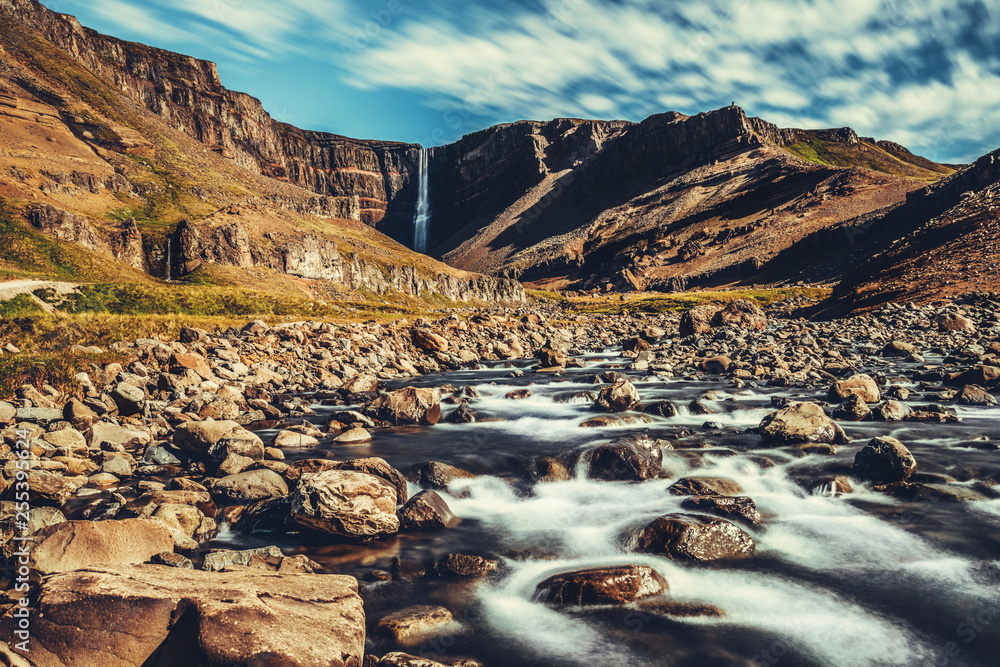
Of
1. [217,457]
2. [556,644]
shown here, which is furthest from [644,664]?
[217,457]

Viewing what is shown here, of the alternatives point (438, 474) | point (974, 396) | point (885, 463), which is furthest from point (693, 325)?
point (438, 474)

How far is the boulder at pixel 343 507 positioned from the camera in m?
9.77

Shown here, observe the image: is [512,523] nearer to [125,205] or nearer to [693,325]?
[693,325]

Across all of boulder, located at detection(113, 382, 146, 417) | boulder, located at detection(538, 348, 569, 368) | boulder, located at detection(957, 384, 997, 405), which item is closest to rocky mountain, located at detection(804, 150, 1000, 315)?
boulder, located at detection(957, 384, 997, 405)

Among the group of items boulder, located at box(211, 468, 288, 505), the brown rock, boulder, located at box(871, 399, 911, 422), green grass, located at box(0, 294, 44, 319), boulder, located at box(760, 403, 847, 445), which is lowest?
boulder, located at box(211, 468, 288, 505)

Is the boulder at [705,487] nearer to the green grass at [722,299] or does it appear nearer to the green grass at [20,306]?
the green grass at [20,306]

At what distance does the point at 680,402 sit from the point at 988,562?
12.2m

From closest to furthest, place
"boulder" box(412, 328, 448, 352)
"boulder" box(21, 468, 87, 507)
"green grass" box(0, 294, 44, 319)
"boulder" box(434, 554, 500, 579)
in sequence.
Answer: "boulder" box(434, 554, 500, 579), "boulder" box(21, 468, 87, 507), "green grass" box(0, 294, 44, 319), "boulder" box(412, 328, 448, 352)

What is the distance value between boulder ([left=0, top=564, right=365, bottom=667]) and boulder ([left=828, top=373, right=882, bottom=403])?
19852 mm

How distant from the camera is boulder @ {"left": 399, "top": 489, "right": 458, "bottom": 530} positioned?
10.6 meters

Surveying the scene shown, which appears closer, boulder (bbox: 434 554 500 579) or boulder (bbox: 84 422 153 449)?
boulder (bbox: 434 554 500 579)

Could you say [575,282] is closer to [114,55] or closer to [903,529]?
[903,529]

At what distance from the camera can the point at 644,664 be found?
6.56m

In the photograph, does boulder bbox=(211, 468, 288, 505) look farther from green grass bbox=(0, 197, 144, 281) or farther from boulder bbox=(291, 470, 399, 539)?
green grass bbox=(0, 197, 144, 281)
